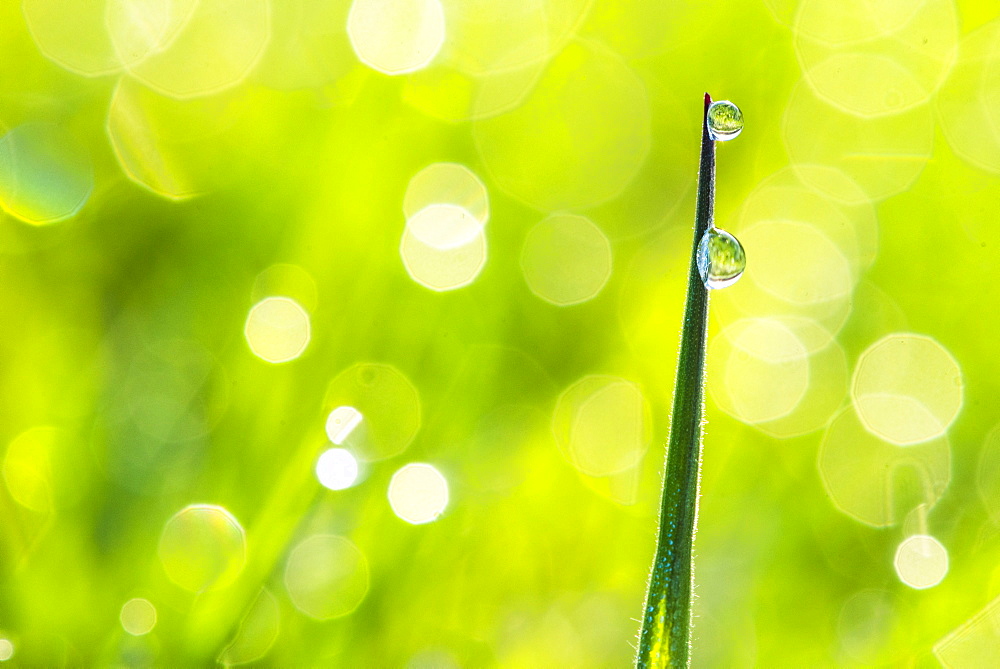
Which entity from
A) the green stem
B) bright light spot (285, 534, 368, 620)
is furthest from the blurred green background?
the green stem

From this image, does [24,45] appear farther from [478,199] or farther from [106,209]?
[478,199]

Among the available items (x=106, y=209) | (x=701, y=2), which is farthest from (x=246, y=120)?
(x=701, y=2)

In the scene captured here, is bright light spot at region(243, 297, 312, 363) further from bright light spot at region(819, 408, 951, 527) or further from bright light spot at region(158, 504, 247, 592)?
bright light spot at region(819, 408, 951, 527)

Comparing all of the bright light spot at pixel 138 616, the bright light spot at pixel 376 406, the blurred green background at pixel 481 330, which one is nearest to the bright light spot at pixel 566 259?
the blurred green background at pixel 481 330

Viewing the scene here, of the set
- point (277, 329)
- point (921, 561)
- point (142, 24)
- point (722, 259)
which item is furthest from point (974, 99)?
point (142, 24)

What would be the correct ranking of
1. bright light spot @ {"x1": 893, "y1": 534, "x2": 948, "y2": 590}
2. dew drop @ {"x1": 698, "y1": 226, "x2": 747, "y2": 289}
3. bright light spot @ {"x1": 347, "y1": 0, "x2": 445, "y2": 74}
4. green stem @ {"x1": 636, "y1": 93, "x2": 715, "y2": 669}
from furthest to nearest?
bright light spot @ {"x1": 347, "y1": 0, "x2": 445, "y2": 74}, bright light spot @ {"x1": 893, "y1": 534, "x2": 948, "y2": 590}, dew drop @ {"x1": 698, "y1": 226, "x2": 747, "y2": 289}, green stem @ {"x1": 636, "y1": 93, "x2": 715, "y2": 669}

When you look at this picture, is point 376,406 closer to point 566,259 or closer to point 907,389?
point 566,259

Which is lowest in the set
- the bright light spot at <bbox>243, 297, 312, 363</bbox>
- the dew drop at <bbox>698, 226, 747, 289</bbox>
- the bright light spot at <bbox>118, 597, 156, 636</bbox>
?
the bright light spot at <bbox>118, 597, 156, 636</bbox>
